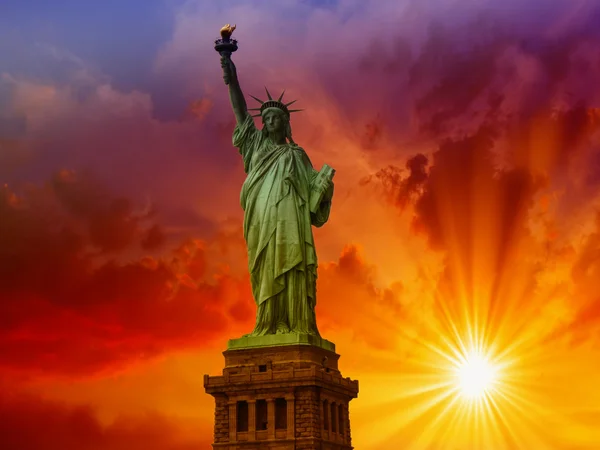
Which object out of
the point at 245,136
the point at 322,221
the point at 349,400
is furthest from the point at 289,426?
the point at 245,136

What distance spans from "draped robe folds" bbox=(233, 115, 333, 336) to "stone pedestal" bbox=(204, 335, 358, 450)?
3.01ft

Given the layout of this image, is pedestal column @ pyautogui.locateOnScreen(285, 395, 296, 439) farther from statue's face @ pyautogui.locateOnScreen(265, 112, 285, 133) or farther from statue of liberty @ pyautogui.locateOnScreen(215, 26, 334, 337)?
statue's face @ pyautogui.locateOnScreen(265, 112, 285, 133)

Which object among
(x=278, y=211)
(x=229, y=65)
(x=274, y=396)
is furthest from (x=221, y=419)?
(x=229, y=65)

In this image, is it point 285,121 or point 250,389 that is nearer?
point 250,389

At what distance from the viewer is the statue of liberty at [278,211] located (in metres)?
39.4

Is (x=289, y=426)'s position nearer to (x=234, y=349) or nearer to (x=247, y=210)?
(x=234, y=349)

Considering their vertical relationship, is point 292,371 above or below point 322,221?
below

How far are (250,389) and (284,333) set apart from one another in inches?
91.8

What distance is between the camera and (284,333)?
3878 cm

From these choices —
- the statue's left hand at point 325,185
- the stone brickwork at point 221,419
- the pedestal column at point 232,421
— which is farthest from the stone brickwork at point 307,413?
the statue's left hand at point 325,185

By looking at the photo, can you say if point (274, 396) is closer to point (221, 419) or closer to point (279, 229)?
point (221, 419)

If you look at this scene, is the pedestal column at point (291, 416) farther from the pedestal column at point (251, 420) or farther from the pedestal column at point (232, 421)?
the pedestal column at point (232, 421)

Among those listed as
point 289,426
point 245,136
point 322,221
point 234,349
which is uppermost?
point 245,136

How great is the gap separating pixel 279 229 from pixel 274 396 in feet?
20.3
